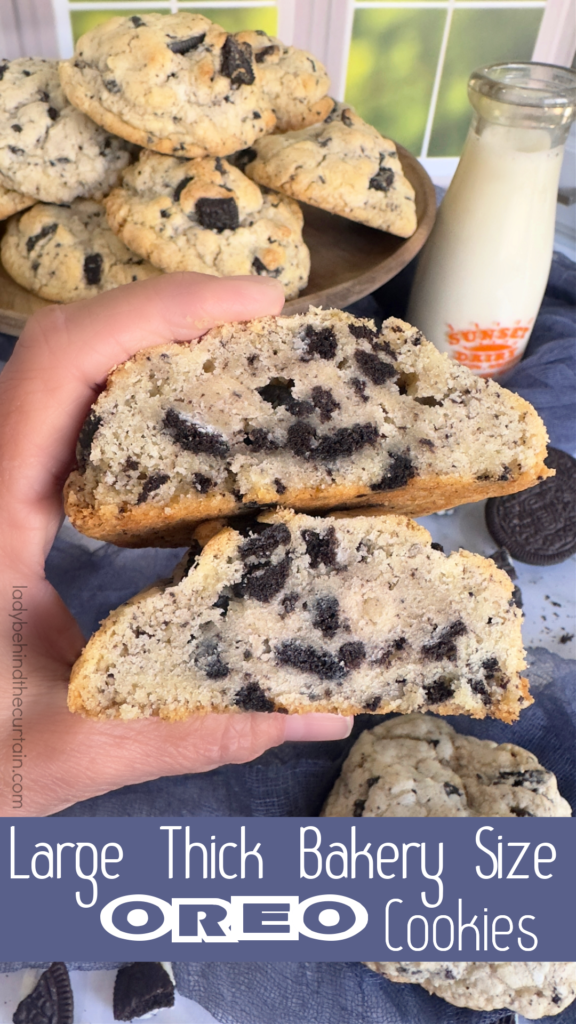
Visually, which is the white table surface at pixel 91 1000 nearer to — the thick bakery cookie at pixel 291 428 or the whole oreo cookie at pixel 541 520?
the thick bakery cookie at pixel 291 428

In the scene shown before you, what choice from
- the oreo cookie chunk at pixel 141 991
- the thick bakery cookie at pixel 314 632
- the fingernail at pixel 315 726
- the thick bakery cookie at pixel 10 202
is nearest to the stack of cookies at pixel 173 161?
the thick bakery cookie at pixel 10 202

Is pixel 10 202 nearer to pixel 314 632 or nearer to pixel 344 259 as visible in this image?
pixel 344 259

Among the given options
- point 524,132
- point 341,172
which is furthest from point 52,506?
point 524,132

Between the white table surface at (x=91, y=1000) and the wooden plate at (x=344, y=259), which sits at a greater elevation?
the wooden plate at (x=344, y=259)

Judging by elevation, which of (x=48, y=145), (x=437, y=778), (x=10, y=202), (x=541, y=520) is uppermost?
(x=48, y=145)

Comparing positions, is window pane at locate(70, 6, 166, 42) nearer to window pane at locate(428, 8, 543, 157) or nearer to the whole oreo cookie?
window pane at locate(428, 8, 543, 157)

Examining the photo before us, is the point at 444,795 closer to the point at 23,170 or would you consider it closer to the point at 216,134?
the point at 216,134
